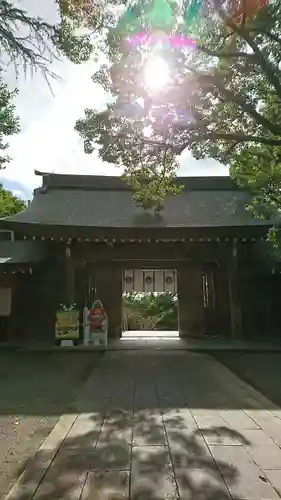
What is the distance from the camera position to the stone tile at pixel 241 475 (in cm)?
244

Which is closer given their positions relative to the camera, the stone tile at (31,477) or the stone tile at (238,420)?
the stone tile at (31,477)

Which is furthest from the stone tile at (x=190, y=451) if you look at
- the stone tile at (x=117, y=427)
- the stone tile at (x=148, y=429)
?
→ the stone tile at (x=117, y=427)

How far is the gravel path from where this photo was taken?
3.39 metres

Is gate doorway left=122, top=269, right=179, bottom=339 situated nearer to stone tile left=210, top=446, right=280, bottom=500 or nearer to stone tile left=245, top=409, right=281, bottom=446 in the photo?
stone tile left=245, top=409, right=281, bottom=446

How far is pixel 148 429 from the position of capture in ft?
12.6

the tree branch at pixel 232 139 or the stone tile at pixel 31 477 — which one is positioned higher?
the tree branch at pixel 232 139

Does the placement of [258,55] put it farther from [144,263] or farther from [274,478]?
[144,263]

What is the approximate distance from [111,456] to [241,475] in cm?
100

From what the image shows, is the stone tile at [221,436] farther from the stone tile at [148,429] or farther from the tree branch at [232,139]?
the tree branch at [232,139]

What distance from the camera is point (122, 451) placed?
321 cm

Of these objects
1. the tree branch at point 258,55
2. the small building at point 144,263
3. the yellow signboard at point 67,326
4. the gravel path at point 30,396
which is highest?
the tree branch at point 258,55

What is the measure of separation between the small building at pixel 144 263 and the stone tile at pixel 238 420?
6.39 meters

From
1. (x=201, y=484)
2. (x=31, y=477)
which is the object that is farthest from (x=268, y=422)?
(x=31, y=477)

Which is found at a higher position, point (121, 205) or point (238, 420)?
point (121, 205)
